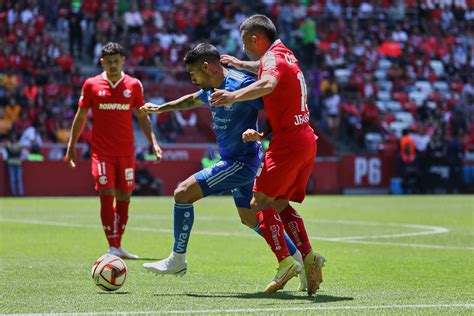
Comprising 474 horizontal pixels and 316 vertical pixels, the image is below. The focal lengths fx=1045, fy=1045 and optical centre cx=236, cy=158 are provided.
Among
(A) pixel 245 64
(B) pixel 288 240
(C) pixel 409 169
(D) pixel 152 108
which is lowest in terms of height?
(C) pixel 409 169

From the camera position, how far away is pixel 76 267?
1134 cm

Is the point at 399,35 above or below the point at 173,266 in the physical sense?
above

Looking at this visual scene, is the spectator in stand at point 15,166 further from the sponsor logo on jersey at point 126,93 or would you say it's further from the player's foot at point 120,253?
the player's foot at point 120,253

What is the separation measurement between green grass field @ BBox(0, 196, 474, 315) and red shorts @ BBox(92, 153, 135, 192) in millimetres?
898

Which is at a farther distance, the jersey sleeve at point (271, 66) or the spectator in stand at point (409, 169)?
the spectator in stand at point (409, 169)

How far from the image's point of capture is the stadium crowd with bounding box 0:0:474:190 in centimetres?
3378

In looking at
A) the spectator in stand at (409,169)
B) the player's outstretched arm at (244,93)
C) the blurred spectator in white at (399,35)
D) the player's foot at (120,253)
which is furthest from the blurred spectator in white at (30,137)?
the player's outstretched arm at (244,93)

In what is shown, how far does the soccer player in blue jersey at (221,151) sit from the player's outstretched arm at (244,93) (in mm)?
873

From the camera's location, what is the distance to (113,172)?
13.2 m

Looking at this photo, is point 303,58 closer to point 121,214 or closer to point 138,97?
point 138,97

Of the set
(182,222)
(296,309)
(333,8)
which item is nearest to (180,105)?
(182,222)

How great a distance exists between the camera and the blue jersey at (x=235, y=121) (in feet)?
31.1

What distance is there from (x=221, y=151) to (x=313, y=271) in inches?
60.2

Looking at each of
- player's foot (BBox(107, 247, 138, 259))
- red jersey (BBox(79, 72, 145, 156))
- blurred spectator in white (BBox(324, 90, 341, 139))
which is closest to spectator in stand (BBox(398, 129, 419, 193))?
blurred spectator in white (BBox(324, 90, 341, 139))
